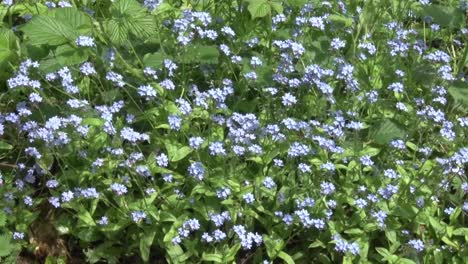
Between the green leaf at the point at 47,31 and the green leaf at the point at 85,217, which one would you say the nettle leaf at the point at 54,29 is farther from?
the green leaf at the point at 85,217

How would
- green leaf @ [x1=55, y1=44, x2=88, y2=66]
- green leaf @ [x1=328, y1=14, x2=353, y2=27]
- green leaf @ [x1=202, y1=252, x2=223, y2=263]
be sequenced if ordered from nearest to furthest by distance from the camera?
green leaf @ [x1=202, y1=252, x2=223, y2=263] → green leaf @ [x1=55, y1=44, x2=88, y2=66] → green leaf @ [x1=328, y1=14, x2=353, y2=27]

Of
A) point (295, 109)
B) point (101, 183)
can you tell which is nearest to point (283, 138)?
point (295, 109)

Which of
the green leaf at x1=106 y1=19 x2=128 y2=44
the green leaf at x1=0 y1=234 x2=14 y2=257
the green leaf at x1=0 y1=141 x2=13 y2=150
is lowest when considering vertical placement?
the green leaf at x1=0 y1=234 x2=14 y2=257

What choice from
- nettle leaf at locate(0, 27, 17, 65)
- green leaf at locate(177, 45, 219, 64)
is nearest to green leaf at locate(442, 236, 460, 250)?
green leaf at locate(177, 45, 219, 64)

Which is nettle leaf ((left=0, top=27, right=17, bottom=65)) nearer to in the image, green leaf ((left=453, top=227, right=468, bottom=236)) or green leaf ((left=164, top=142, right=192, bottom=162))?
green leaf ((left=164, top=142, right=192, bottom=162))

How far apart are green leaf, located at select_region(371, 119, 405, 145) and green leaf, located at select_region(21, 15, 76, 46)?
1.68 meters

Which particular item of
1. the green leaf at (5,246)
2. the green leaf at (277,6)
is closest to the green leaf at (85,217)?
the green leaf at (5,246)

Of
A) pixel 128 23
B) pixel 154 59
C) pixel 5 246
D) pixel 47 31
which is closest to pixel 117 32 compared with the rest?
pixel 128 23

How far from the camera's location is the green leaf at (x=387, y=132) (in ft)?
12.5

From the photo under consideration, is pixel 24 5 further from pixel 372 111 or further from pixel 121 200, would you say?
pixel 372 111

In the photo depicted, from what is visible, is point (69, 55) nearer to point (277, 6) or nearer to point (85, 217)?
point (85, 217)

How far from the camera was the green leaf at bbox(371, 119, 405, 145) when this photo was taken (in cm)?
380

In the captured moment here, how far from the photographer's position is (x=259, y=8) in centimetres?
390

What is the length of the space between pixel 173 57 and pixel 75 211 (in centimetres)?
96
